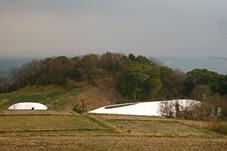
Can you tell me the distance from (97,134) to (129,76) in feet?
132

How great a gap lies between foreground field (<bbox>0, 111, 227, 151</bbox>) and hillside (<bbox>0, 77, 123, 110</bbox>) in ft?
87.0

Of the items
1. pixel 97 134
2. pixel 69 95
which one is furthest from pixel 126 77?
pixel 97 134

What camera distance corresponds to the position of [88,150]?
1811 centimetres

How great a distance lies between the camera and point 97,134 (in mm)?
24266

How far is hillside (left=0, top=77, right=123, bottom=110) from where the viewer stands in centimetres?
6050

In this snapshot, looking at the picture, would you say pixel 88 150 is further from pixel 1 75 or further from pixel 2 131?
pixel 1 75

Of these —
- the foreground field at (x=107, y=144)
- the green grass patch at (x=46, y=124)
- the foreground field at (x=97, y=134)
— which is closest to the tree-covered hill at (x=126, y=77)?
the foreground field at (x=97, y=134)

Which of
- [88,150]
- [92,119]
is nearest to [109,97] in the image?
[92,119]

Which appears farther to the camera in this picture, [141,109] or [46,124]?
[141,109]

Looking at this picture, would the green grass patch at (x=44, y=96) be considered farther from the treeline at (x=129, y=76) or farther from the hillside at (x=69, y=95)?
the treeline at (x=129, y=76)

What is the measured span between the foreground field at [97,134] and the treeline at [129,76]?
27758 millimetres

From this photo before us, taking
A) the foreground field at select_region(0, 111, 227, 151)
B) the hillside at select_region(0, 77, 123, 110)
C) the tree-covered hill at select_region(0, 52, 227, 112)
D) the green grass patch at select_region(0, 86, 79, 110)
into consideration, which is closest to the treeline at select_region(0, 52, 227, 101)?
the tree-covered hill at select_region(0, 52, 227, 112)

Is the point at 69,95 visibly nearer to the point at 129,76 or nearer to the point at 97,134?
the point at 129,76

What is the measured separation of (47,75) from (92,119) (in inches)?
1576
